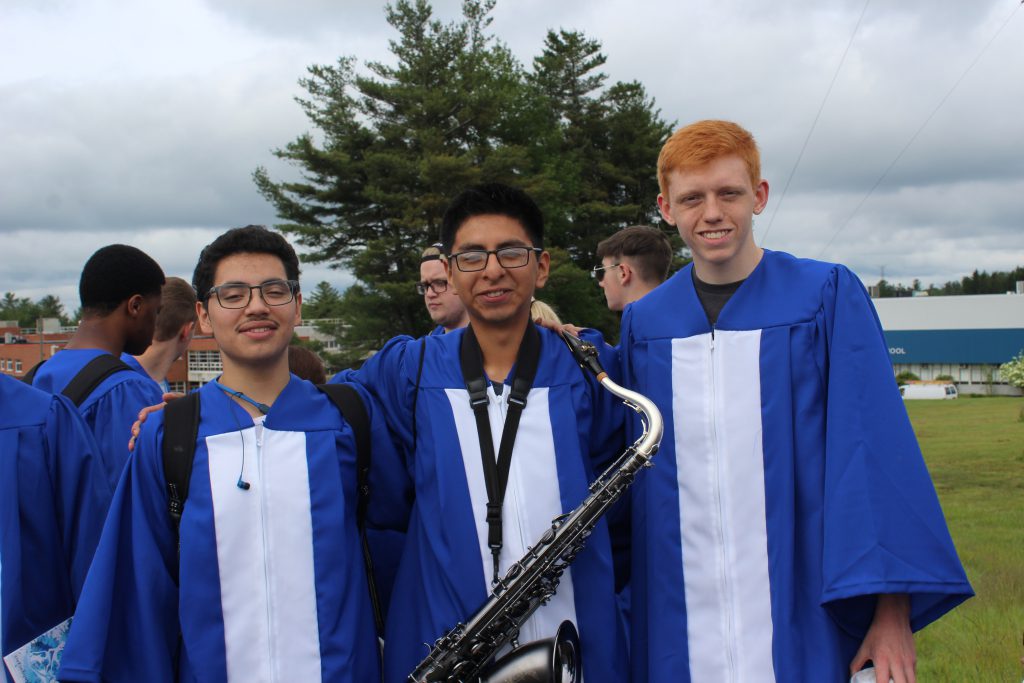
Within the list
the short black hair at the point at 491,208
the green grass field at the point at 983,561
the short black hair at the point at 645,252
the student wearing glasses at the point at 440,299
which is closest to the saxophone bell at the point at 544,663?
the short black hair at the point at 491,208

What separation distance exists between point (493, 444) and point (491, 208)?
95 cm

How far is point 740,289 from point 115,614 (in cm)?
250

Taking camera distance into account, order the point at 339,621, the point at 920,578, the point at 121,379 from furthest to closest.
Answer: the point at 121,379
the point at 339,621
the point at 920,578

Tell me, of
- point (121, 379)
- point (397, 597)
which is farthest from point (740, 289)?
point (121, 379)

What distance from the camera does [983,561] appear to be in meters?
8.83

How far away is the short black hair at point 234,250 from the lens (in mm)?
3246

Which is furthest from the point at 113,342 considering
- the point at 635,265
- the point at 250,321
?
the point at 635,265

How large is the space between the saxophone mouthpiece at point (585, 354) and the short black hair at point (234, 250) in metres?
1.14

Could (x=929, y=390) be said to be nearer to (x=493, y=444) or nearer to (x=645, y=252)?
(x=645, y=252)

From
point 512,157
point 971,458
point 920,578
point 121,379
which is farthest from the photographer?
point 512,157

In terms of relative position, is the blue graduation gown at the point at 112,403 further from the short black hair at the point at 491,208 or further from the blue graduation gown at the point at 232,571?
the short black hair at the point at 491,208

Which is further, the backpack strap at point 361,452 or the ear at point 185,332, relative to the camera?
the ear at point 185,332

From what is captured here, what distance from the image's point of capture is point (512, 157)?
35438mm

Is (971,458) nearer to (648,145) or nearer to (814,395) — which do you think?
(814,395)
